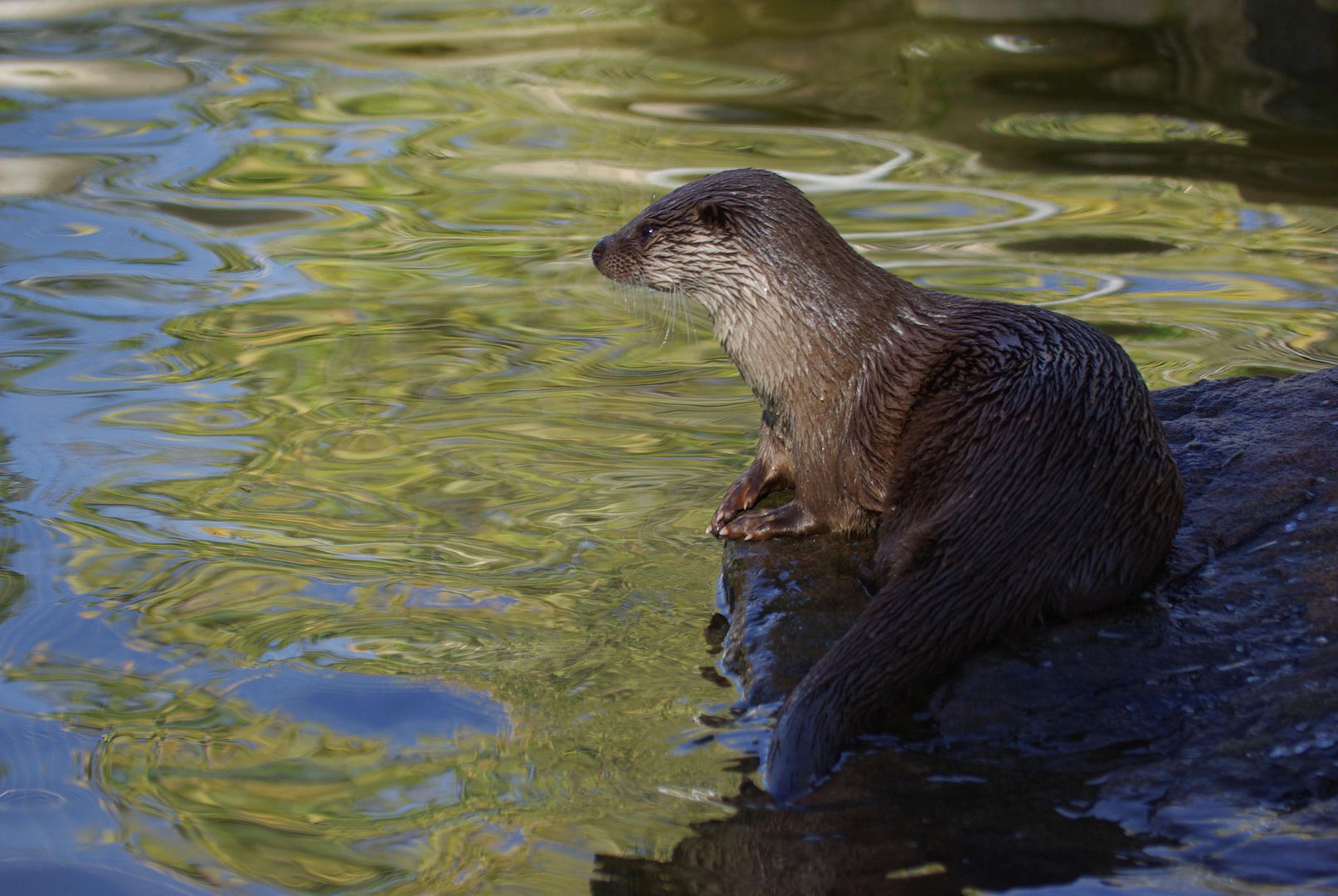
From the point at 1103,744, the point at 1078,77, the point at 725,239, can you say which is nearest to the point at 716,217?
the point at 725,239

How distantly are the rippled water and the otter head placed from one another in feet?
0.56

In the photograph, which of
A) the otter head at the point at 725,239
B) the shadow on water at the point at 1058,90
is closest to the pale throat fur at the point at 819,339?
the otter head at the point at 725,239


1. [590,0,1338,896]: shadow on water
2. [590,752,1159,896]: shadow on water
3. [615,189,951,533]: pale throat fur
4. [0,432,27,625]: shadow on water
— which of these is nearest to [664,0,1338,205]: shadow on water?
[590,0,1338,896]: shadow on water

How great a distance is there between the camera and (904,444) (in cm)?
282

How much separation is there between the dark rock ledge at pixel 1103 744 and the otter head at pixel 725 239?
74 cm

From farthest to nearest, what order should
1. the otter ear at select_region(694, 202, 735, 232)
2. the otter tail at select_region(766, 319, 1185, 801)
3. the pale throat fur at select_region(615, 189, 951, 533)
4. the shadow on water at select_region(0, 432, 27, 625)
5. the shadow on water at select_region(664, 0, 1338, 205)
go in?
the shadow on water at select_region(664, 0, 1338, 205), the otter ear at select_region(694, 202, 735, 232), the shadow on water at select_region(0, 432, 27, 625), the pale throat fur at select_region(615, 189, 951, 533), the otter tail at select_region(766, 319, 1185, 801)

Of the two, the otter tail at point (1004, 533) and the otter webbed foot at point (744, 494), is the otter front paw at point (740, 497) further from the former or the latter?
the otter tail at point (1004, 533)

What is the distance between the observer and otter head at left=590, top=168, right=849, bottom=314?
3.11 metres

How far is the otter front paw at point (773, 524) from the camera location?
307 centimetres

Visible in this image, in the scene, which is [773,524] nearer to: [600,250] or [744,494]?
[744,494]

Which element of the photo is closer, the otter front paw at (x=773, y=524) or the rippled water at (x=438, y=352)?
the rippled water at (x=438, y=352)

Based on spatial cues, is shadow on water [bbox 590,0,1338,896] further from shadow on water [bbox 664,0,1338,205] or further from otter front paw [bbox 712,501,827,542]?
otter front paw [bbox 712,501,827,542]

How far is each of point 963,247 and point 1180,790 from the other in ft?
12.0

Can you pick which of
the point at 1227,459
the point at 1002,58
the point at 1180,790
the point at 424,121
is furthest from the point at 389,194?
the point at 1180,790
